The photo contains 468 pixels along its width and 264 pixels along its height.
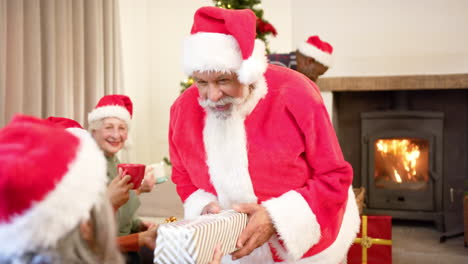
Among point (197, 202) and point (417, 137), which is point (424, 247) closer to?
point (417, 137)

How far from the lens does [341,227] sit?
5.79 ft

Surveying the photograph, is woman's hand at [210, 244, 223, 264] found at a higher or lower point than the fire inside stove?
higher

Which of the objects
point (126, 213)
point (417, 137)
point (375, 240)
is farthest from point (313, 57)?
point (126, 213)

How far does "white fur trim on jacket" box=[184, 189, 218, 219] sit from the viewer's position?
1.65 metres

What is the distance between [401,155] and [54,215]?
12.3 ft

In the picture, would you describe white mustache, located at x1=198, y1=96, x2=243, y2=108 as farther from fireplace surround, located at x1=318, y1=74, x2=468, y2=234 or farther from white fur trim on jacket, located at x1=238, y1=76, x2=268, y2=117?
fireplace surround, located at x1=318, y1=74, x2=468, y2=234

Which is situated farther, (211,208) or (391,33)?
(391,33)

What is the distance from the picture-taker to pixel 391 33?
400 cm

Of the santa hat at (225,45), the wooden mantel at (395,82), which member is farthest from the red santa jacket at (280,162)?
the wooden mantel at (395,82)

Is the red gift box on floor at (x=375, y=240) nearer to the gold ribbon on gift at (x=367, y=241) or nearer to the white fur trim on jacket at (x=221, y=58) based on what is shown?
the gold ribbon on gift at (x=367, y=241)

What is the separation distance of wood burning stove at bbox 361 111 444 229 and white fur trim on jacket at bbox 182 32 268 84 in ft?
9.07

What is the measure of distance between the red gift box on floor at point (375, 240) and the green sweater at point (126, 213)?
3.97 ft

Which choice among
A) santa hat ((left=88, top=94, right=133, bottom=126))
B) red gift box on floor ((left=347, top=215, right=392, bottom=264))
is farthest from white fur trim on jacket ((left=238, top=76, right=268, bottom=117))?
red gift box on floor ((left=347, top=215, right=392, bottom=264))

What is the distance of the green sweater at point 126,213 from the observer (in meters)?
2.26
